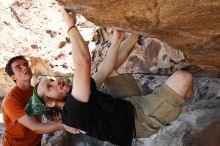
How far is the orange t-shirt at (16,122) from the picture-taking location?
3133mm

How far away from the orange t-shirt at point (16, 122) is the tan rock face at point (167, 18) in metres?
1.19

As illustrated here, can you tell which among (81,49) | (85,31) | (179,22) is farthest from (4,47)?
(179,22)

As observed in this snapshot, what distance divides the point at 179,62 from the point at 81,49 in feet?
4.23

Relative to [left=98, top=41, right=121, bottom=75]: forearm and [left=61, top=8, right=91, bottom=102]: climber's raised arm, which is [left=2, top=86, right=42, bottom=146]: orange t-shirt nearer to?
[left=98, top=41, right=121, bottom=75]: forearm

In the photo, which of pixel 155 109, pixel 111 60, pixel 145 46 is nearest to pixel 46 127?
pixel 111 60

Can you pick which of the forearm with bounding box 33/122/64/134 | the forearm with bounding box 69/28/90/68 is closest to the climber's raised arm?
the forearm with bounding box 69/28/90/68

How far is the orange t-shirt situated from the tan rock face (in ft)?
3.91

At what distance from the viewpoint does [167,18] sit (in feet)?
6.84

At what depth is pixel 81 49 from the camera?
2314mm

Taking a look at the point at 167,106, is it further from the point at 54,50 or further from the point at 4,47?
the point at 4,47

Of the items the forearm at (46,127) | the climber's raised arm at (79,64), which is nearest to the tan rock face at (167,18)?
the climber's raised arm at (79,64)

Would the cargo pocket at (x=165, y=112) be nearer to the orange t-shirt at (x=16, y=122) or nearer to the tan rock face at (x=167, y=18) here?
the tan rock face at (x=167, y=18)

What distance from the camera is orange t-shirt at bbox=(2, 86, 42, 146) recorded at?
123 inches

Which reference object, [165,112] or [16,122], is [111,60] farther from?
[16,122]
